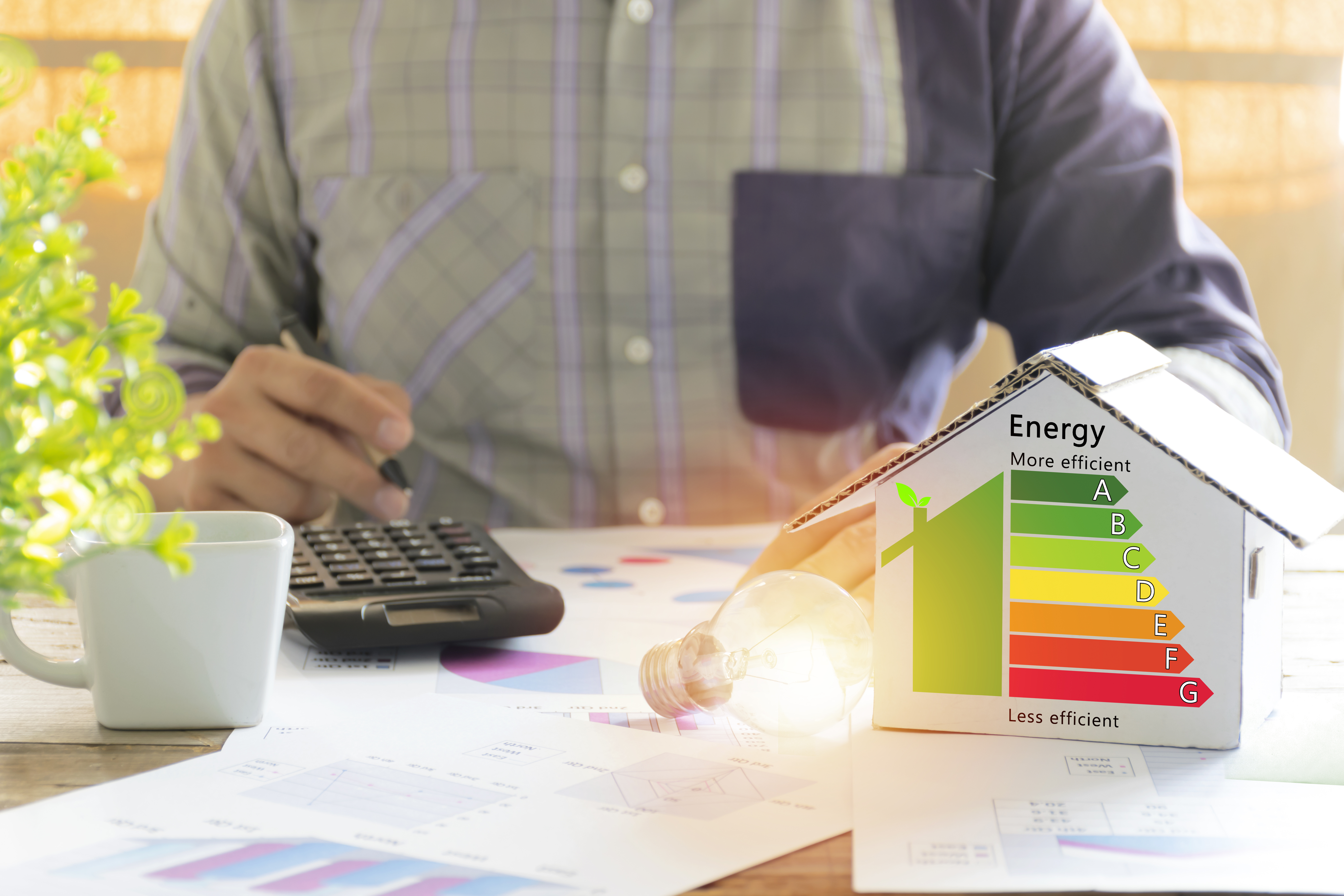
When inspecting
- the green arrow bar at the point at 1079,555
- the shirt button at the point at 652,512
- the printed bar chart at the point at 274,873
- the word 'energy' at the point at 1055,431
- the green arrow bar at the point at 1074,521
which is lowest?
the shirt button at the point at 652,512

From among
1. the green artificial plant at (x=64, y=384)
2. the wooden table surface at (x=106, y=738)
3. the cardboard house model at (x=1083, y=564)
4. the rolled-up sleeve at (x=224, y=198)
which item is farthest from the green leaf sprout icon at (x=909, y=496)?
the rolled-up sleeve at (x=224, y=198)

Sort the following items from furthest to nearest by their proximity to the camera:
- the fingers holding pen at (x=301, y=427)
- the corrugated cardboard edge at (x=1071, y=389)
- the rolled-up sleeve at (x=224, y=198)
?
the rolled-up sleeve at (x=224, y=198) < the fingers holding pen at (x=301, y=427) < the corrugated cardboard edge at (x=1071, y=389)

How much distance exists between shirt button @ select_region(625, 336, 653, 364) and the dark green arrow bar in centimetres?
52

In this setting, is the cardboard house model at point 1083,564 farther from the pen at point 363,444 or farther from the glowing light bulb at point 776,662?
the pen at point 363,444

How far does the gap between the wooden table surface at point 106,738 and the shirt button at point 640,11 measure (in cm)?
57

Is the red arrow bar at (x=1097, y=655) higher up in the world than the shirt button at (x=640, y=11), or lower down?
lower down

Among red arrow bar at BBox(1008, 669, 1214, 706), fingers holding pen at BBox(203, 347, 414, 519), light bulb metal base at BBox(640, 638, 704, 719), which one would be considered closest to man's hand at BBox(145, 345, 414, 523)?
fingers holding pen at BBox(203, 347, 414, 519)

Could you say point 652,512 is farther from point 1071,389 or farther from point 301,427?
point 1071,389

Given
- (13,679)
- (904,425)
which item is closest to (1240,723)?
(13,679)

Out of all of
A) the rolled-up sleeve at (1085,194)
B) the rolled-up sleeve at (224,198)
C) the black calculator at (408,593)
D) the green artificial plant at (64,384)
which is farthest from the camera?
the rolled-up sleeve at (224,198)

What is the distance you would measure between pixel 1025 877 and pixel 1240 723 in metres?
0.13

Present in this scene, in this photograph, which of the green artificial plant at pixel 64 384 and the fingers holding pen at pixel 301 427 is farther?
the fingers holding pen at pixel 301 427

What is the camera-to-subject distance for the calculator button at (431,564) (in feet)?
1.70

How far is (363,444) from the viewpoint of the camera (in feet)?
2.30
